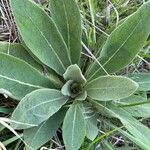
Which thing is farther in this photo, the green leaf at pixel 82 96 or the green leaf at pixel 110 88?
the green leaf at pixel 82 96

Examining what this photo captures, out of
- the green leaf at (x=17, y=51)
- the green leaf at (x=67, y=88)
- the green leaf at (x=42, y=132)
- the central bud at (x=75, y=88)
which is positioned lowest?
the green leaf at (x=42, y=132)

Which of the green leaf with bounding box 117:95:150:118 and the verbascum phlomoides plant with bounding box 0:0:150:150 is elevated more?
the verbascum phlomoides plant with bounding box 0:0:150:150

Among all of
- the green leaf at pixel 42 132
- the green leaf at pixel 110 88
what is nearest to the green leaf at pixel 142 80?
the green leaf at pixel 110 88

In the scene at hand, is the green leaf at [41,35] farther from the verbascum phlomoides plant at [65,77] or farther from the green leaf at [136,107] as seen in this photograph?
the green leaf at [136,107]

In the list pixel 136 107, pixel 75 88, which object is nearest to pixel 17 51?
pixel 75 88

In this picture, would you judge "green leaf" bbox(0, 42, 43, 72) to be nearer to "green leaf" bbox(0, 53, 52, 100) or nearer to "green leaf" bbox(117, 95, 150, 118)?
"green leaf" bbox(0, 53, 52, 100)

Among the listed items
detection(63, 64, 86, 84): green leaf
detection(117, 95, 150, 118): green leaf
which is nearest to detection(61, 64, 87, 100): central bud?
detection(63, 64, 86, 84): green leaf
